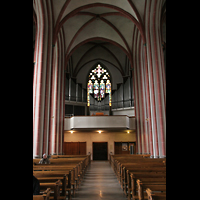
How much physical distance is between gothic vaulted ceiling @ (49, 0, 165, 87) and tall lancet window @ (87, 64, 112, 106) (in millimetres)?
785

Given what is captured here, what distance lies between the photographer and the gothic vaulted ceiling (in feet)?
46.3

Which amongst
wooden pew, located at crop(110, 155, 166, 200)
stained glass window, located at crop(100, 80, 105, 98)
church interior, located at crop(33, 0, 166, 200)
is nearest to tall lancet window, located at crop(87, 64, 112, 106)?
stained glass window, located at crop(100, 80, 105, 98)

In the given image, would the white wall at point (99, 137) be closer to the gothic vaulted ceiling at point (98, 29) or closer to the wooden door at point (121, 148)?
the wooden door at point (121, 148)

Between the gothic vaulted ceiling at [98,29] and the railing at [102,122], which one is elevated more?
the gothic vaulted ceiling at [98,29]

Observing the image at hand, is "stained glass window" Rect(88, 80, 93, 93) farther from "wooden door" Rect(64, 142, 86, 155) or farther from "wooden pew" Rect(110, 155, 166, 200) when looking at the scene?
"wooden pew" Rect(110, 155, 166, 200)

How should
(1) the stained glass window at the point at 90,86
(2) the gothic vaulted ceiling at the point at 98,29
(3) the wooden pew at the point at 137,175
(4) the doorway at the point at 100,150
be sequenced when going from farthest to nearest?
(1) the stained glass window at the point at 90,86
(4) the doorway at the point at 100,150
(2) the gothic vaulted ceiling at the point at 98,29
(3) the wooden pew at the point at 137,175

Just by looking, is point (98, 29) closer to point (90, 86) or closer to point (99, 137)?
point (90, 86)

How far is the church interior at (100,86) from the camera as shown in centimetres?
1108

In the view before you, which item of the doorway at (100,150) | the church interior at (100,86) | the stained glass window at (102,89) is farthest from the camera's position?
the stained glass window at (102,89)

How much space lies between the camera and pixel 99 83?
25.3 meters

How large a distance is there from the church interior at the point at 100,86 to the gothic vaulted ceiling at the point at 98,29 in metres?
0.07

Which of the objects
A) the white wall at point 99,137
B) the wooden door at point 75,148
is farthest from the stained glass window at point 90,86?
the wooden door at point 75,148

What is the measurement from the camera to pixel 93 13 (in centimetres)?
1697
